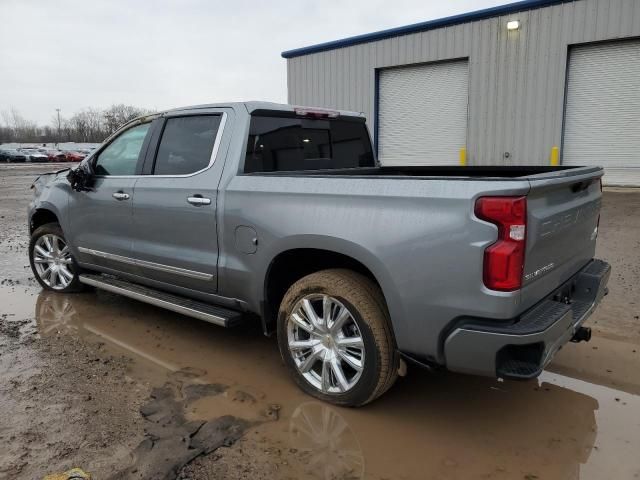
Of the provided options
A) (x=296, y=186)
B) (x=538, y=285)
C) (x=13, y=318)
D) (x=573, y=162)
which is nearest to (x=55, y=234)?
(x=13, y=318)

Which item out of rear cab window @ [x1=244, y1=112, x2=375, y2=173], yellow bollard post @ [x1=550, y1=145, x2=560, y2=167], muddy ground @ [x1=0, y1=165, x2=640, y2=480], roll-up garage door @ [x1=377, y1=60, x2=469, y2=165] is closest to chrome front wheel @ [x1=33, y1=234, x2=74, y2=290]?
muddy ground @ [x1=0, y1=165, x2=640, y2=480]

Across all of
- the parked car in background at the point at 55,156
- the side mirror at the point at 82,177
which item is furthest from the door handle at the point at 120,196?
the parked car in background at the point at 55,156

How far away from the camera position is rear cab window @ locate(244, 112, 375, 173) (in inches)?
153

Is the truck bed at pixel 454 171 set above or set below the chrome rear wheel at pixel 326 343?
above

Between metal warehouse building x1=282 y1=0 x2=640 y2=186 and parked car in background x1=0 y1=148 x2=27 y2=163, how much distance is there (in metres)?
43.2

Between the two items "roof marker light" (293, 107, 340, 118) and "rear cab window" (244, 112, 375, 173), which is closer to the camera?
"rear cab window" (244, 112, 375, 173)

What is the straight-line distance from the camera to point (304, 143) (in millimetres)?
4297

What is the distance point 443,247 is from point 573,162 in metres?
13.1

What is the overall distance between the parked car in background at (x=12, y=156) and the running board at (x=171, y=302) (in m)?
52.4

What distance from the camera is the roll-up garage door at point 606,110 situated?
42.5 feet

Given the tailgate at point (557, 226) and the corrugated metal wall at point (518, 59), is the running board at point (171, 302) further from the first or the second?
the corrugated metal wall at point (518, 59)

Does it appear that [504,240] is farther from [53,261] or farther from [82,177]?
[53,261]

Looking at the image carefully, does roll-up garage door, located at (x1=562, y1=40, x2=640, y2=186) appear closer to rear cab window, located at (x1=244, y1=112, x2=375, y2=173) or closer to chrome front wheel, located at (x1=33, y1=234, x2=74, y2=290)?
rear cab window, located at (x1=244, y1=112, x2=375, y2=173)

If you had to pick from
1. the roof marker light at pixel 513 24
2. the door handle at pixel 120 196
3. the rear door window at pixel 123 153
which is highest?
the roof marker light at pixel 513 24
